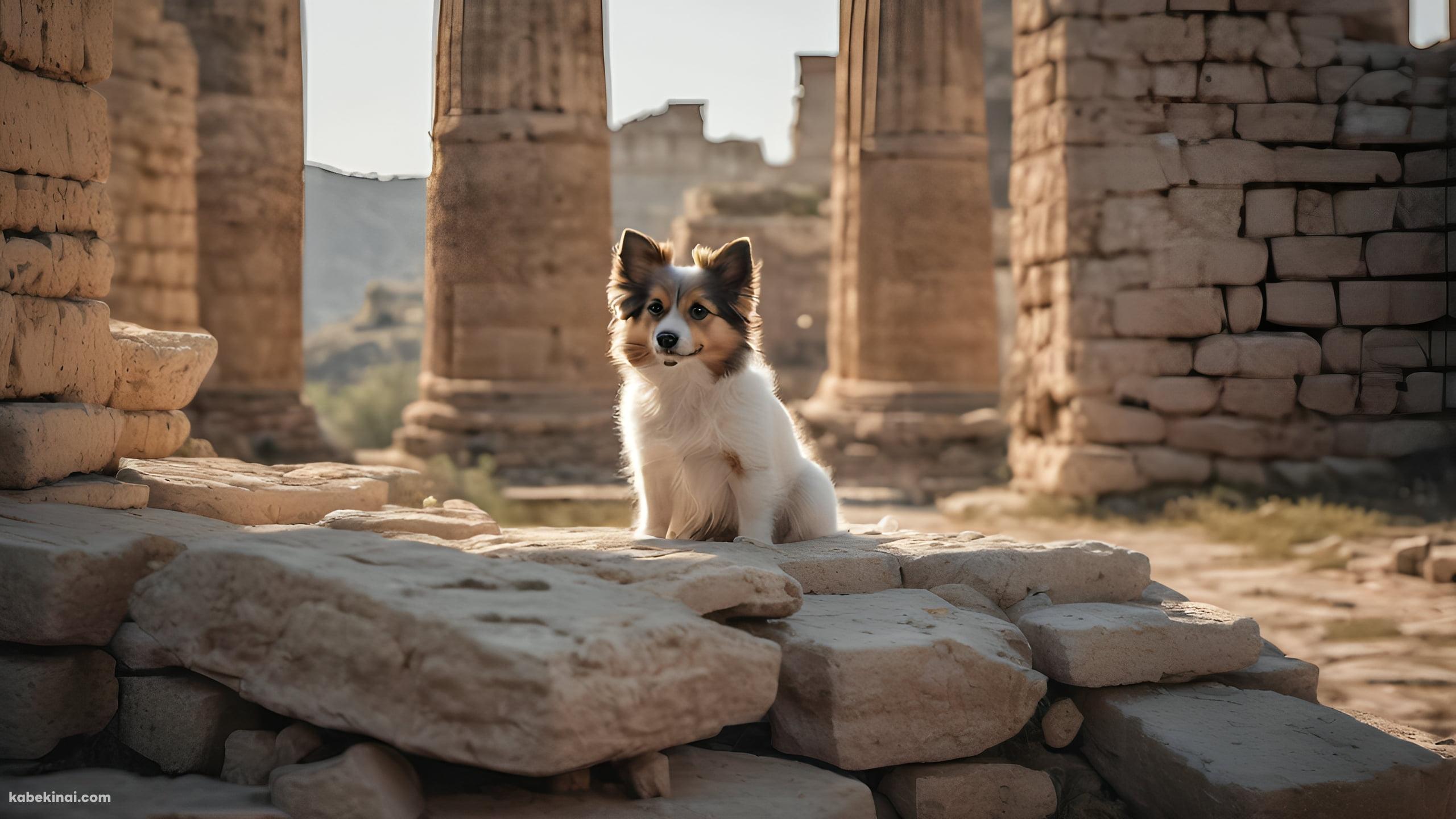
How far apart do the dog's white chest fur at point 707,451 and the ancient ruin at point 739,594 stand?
0.26 metres

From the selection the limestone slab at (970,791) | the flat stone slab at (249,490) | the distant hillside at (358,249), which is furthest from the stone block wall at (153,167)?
the distant hillside at (358,249)

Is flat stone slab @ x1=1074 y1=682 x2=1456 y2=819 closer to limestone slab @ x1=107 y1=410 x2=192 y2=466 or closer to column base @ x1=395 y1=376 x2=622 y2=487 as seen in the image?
limestone slab @ x1=107 y1=410 x2=192 y2=466

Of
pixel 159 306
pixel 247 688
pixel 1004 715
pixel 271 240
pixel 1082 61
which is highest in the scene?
pixel 1082 61

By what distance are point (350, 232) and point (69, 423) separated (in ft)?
173

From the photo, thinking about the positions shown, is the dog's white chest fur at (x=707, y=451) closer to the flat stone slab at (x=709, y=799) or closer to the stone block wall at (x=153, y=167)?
the flat stone slab at (x=709, y=799)

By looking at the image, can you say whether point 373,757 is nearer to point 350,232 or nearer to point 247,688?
point 247,688

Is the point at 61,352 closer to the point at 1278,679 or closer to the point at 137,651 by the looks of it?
the point at 137,651

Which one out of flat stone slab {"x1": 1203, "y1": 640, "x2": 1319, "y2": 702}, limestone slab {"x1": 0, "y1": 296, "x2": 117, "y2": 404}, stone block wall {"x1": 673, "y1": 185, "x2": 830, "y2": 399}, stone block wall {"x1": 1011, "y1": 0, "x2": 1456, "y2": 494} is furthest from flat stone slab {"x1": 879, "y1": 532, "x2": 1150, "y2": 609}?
stone block wall {"x1": 673, "y1": 185, "x2": 830, "y2": 399}

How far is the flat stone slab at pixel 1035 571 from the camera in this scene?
4109 mm

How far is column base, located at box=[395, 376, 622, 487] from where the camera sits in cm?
1129

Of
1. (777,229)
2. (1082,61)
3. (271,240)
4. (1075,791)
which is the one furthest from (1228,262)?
(777,229)

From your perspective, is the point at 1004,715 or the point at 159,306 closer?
the point at 1004,715

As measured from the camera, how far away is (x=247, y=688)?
288cm

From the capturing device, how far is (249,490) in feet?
14.3
